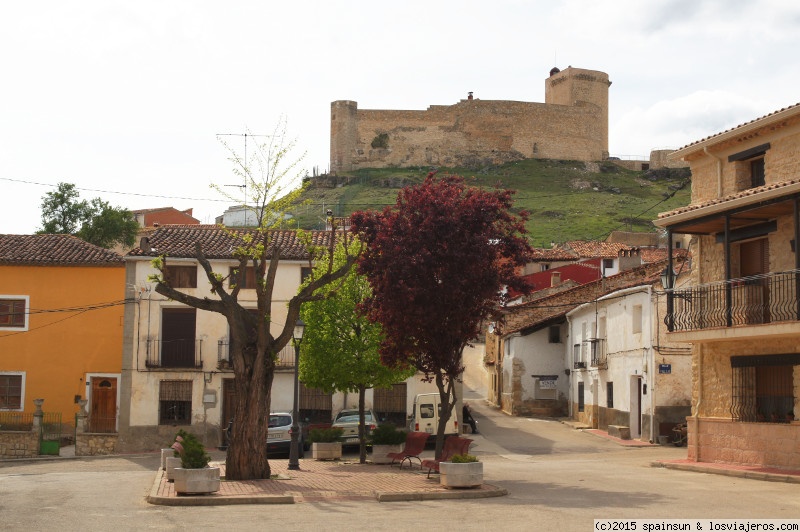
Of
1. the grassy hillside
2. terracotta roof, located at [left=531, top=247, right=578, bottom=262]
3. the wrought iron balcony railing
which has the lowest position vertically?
the wrought iron balcony railing

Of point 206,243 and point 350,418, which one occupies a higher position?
point 206,243

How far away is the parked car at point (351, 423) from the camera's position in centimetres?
2869

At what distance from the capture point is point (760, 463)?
20219mm

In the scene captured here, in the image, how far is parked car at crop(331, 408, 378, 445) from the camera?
28.7 meters

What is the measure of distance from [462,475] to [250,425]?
14.5 feet

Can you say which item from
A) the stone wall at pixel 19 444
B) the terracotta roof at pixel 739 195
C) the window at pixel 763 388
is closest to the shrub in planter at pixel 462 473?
the window at pixel 763 388

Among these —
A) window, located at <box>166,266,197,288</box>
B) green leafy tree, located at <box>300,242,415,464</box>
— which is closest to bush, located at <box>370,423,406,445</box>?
green leafy tree, located at <box>300,242,415,464</box>

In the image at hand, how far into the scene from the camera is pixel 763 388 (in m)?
20.9

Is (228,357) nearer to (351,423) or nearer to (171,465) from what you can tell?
(351,423)

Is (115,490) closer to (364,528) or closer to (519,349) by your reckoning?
(364,528)

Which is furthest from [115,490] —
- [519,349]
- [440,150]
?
[440,150]

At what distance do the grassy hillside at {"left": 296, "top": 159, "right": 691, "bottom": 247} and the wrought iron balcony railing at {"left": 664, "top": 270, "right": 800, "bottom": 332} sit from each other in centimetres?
5282

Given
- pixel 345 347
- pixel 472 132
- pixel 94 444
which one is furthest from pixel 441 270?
pixel 472 132

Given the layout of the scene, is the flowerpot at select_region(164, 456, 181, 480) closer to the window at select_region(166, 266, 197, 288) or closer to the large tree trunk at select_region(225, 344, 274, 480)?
the large tree trunk at select_region(225, 344, 274, 480)
